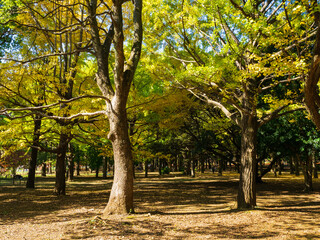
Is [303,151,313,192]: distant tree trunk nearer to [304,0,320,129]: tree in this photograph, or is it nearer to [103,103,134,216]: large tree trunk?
[304,0,320,129]: tree

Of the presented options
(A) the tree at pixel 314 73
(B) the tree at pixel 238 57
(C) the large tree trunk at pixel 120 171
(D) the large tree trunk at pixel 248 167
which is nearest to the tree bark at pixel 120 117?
(C) the large tree trunk at pixel 120 171

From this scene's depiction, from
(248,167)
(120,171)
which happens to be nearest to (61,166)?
(120,171)

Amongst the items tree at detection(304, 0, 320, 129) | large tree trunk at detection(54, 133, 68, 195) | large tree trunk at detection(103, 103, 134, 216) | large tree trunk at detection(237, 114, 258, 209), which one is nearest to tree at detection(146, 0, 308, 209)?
large tree trunk at detection(237, 114, 258, 209)

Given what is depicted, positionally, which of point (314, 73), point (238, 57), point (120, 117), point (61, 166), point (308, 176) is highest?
point (238, 57)

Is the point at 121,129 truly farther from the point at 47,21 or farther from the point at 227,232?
the point at 47,21

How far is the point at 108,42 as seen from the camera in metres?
8.23

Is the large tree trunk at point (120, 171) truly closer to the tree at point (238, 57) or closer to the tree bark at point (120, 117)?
the tree bark at point (120, 117)

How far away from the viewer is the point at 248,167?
805 centimetres

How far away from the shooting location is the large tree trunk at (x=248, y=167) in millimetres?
7992

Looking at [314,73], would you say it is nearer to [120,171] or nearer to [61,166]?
[120,171]

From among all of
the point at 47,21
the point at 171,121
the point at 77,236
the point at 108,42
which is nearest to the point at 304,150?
the point at 171,121

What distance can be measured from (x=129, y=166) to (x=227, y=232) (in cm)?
314

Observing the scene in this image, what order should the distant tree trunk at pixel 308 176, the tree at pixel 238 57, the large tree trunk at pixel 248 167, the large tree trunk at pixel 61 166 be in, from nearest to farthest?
1. the tree at pixel 238 57
2. the large tree trunk at pixel 248 167
3. the large tree trunk at pixel 61 166
4. the distant tree trunk at pixel 308 176

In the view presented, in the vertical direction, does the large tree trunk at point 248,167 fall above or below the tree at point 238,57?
below
